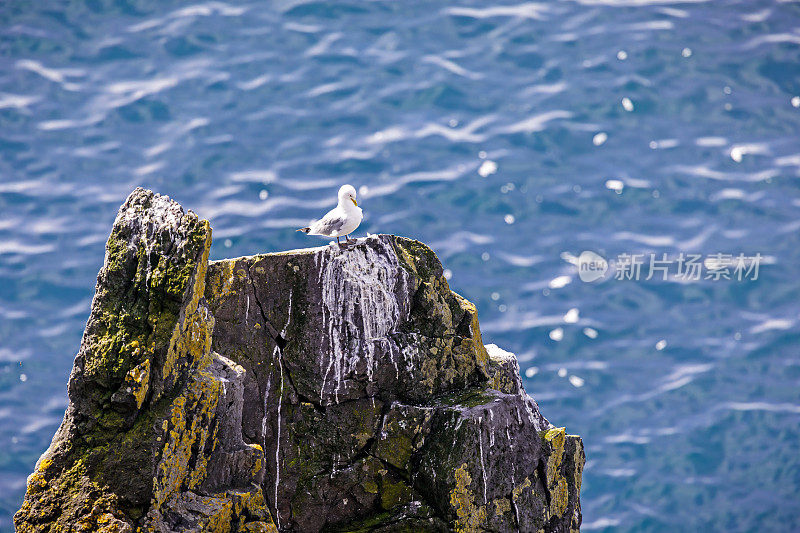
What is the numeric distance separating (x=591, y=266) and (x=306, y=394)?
451 inches

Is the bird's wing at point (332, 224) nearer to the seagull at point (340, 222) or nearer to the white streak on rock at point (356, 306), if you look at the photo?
the seagull at point (340, 222)

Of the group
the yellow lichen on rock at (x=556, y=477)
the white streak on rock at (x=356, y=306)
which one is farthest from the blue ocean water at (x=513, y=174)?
the white streak on rock at (x=356, y=306)

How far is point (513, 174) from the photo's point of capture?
1800cm

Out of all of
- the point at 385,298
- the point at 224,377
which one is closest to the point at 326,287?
the point at 385,298

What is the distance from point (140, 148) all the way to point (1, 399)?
226 inches

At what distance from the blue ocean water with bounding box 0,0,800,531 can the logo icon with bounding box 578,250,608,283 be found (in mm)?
190

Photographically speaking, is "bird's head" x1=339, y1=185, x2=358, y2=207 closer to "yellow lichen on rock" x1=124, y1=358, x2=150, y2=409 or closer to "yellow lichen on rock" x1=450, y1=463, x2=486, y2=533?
"yellow lichen on rock" x1=124, y1=358, x2=150, y2=409

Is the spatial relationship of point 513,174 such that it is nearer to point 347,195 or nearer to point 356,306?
point 347,195

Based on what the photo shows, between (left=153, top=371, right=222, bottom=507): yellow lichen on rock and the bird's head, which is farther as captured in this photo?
the bird's head

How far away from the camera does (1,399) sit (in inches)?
595

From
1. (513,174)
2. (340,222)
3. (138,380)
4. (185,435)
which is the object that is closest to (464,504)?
(185,435)

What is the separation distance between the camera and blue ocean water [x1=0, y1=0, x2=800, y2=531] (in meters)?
15.4

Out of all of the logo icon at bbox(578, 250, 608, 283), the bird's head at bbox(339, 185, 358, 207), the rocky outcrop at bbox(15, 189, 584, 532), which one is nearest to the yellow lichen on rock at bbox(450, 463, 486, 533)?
the rocky outcrop at bbox(15, 189, 584, 532)

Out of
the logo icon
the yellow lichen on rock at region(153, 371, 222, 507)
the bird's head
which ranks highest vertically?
the bird's head
